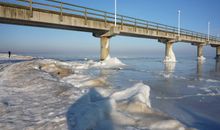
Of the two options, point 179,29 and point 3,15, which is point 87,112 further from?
point 179,29

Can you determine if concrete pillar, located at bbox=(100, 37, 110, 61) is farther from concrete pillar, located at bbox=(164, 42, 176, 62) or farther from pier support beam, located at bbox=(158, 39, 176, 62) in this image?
concrete pillar, located at bbox=(164, 42, 176, 62)

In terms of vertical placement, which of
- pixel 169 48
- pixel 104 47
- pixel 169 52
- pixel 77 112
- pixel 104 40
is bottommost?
pixel 77 112

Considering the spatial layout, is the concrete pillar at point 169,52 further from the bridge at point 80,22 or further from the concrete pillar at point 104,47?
the concrete pillar at point 104,47

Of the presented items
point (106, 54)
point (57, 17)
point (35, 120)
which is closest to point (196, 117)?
point (35, 120)

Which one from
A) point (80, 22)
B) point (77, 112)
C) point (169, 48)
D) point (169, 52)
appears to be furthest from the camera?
point (169, 52)

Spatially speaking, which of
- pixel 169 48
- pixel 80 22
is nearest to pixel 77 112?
pixel 80 22

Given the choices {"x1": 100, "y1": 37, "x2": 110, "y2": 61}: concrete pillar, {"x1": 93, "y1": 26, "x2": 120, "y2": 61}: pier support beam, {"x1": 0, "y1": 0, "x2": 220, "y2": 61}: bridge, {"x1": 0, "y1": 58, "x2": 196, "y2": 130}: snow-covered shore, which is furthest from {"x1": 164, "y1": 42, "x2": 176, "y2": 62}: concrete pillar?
{"x1": 0, "y1": 58, "x2": 196, "y2": 130}: snow-covered shore

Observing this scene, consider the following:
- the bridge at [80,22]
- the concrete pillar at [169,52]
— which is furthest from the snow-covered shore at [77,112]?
the concrete pillar at [169,52]

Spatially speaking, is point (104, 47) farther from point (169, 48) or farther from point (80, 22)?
point (169, 48)

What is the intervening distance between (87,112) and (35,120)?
106 centimetres

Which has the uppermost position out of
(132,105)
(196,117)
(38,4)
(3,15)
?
(38,4)

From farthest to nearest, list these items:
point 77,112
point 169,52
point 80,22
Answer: point 169,52 < point 80,22 < point 77,112

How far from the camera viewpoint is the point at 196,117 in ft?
16.9

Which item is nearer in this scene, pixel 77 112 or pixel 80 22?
pixel 77 112
